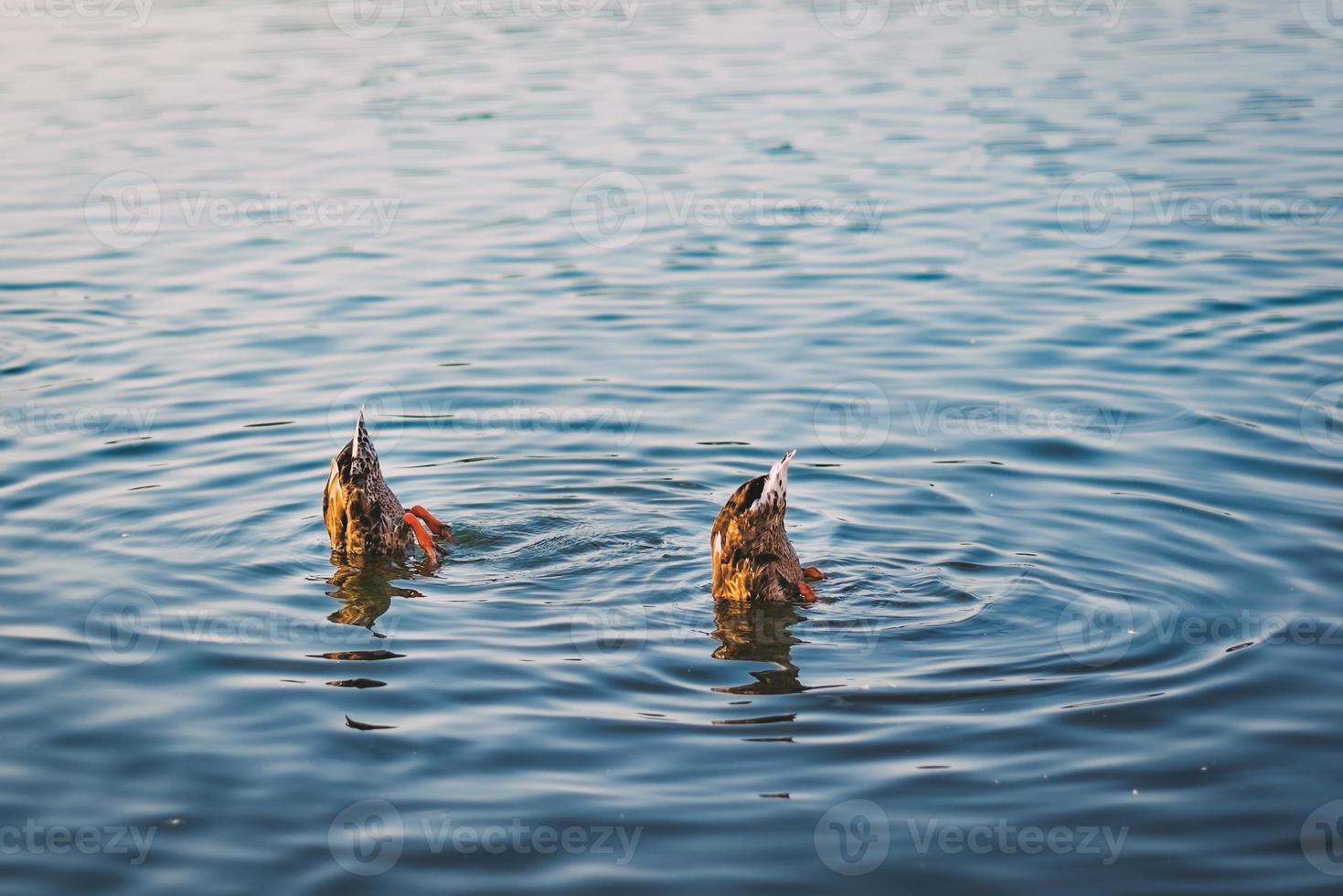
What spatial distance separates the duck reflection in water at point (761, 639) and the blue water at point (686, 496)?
45 mm

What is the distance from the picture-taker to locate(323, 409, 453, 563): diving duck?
27.5ft

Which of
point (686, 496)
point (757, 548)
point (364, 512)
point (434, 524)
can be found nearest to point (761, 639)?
point (757, 548)

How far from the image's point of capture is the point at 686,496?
9.39 m

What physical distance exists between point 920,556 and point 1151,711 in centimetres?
212

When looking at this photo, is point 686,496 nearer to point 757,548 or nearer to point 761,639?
point 757,548

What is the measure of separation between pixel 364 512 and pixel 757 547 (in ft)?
7.97

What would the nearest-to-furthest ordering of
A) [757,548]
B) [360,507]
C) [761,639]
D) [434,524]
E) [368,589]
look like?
[761,639], [757,548], [368,589], [360,507], [434,524]

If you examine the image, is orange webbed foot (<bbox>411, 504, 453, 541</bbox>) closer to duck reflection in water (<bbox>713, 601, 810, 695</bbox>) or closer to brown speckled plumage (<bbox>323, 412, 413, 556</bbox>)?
brown speckled plumage (<bbox>323, 412, 413, 556</bbox>)

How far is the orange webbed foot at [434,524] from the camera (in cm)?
848

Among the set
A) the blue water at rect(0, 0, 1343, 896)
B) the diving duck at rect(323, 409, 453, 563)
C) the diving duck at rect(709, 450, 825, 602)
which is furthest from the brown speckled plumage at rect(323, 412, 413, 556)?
the diving duck at rect(709, 450, 825, 602)

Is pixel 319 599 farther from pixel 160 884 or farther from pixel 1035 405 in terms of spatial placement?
pixel 1035 405

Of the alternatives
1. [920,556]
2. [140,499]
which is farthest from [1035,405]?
[140,499]

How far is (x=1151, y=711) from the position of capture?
6363 millimetres

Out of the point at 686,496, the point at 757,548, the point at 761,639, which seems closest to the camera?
the point at 761,639
